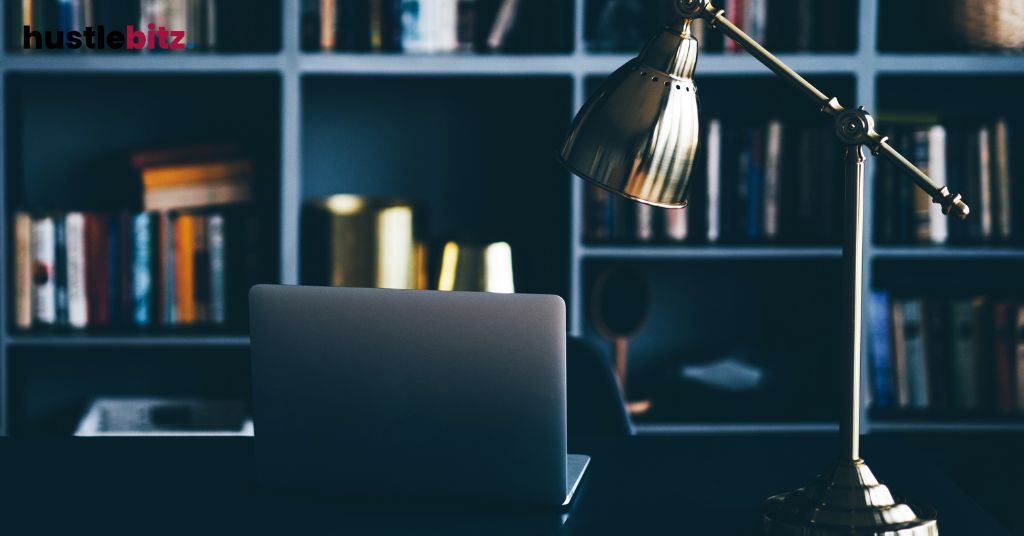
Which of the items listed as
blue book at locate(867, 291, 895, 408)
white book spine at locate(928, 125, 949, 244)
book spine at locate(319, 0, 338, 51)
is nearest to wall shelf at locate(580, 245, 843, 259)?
blue book at locate(867, 291, 895, 408)

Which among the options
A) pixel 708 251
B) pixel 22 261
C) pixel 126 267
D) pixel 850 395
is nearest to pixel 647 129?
pixel 850 395

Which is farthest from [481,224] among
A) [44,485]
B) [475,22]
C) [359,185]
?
[44,485]

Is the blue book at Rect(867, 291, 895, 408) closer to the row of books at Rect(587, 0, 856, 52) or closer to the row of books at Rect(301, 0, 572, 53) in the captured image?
the row of books at Rect(587, 0, 856, 52)

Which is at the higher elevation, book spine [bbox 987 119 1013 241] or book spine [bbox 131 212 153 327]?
book spine [bbox 987 119 1013 241]

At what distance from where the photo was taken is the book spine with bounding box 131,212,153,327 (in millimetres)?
2482

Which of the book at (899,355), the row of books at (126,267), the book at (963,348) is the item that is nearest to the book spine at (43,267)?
the row of books at (126,267)

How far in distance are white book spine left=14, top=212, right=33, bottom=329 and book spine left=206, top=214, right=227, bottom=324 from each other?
40cm

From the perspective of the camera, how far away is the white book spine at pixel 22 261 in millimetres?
2451

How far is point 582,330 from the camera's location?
8.96ft

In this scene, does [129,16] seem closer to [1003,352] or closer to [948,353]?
[948,353]

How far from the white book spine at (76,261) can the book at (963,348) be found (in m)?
2.03

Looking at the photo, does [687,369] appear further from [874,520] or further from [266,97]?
[874,520]

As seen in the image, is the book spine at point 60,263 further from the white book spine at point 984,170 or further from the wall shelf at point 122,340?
the white book spine at point 984,170

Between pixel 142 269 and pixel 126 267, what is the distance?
1.4 inches
